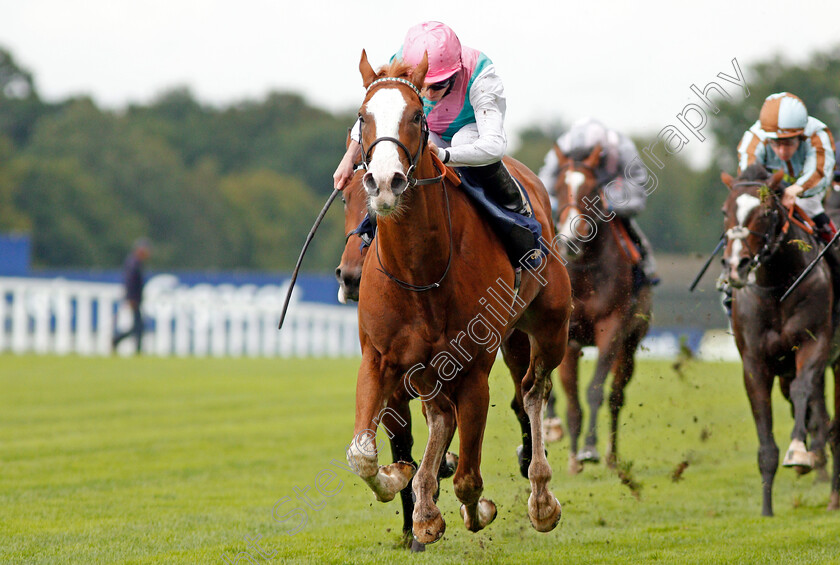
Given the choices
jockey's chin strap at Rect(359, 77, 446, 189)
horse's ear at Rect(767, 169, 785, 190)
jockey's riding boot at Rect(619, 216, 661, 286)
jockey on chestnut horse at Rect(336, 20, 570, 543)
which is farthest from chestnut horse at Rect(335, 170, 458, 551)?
jockey's riding boot at Rect(619, 216, 661, 286)

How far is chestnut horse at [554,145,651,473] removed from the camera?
8.91m

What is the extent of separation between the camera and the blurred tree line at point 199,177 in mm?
52625

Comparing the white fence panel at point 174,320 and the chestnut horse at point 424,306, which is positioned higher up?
the chestnut horse at point 424,306

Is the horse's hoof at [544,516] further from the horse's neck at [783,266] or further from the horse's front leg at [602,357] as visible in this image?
the horse's front leg at [602,357]

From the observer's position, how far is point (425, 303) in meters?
4.93

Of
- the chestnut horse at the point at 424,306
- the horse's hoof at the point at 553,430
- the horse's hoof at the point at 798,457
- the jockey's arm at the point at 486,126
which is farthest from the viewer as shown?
the horse's hoof at the point at 553,430

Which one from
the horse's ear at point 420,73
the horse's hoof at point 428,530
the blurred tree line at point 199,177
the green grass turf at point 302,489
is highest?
the horse's ear at point 420,73

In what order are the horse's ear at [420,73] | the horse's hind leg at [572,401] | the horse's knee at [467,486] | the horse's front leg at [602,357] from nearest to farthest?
the horse's ear at [420,73]
the horse's knee at [467,486]
the horse's hind leg at [572,401]
the horse's front leg at [602,357]

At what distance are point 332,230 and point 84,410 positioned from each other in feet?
168

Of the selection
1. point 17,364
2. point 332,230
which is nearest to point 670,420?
point 17,364

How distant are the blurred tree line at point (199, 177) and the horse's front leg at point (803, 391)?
3157 cm

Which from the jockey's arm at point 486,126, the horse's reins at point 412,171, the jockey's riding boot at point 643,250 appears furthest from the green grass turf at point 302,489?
the jockey's arm at point 486,126

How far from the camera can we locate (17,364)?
60.6 feet

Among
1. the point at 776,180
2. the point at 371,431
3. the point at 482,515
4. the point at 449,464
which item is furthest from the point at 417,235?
the point at 776,180
